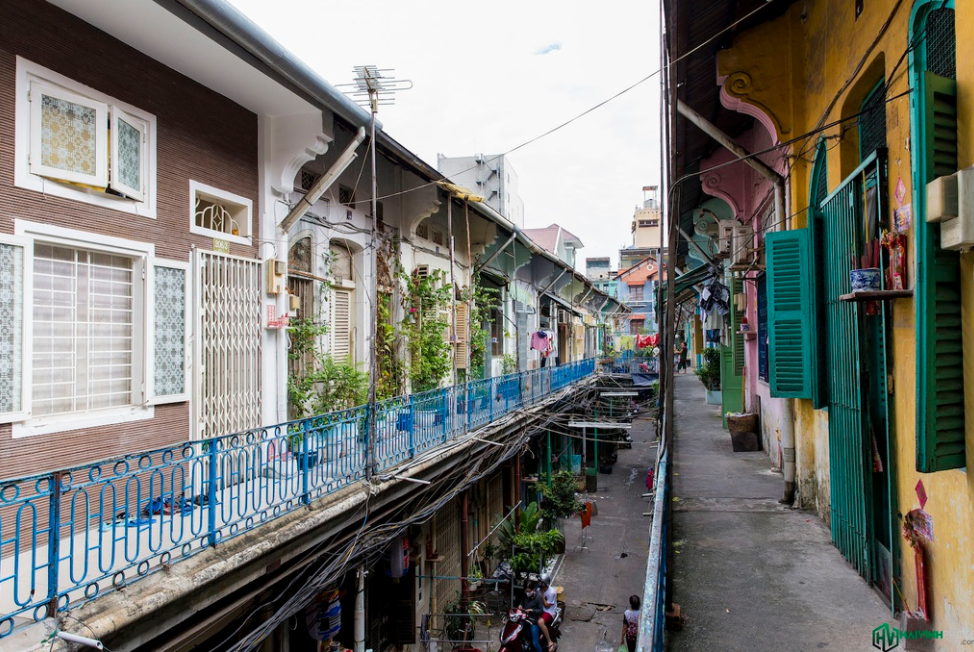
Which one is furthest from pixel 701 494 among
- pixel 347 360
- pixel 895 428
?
pixel 347 360

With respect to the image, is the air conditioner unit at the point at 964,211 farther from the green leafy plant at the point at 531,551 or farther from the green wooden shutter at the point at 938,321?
the green leafy plant at the point at 531,551

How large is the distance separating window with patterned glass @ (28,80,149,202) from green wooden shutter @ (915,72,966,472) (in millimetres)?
6580

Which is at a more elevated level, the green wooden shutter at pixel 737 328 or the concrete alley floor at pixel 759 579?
the green wooden shutter at pixel 737 328

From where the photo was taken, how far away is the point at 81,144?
5.81m

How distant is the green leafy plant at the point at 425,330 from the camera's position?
12.5 meters

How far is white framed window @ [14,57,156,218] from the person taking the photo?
17.6ft

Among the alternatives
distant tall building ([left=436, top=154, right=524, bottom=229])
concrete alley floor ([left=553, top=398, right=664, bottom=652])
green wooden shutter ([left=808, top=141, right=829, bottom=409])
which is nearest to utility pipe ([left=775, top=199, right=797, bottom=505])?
green wooden shutter ([left=808, top=141, right=829, bottom=409])

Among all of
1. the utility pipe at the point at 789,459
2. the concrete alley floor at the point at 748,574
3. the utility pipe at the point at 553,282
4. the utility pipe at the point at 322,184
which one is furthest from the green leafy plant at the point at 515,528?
the utility pipe at the point at 553,282

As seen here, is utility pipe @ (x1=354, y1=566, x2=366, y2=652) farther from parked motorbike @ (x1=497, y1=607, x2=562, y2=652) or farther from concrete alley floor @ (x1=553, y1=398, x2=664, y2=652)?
concrete alley floor @ (x1=553, y1=398, x2=664, y2=652)

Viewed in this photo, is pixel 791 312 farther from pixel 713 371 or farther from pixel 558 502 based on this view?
pixel 713 371

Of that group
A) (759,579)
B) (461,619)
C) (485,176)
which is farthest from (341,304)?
(485,176)

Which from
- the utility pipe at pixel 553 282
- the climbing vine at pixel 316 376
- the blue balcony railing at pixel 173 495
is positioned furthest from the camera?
the utility pipe at pixel 553 282

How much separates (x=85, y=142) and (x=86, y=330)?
1.80 meters

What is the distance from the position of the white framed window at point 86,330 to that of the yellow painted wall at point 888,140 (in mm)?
6635
